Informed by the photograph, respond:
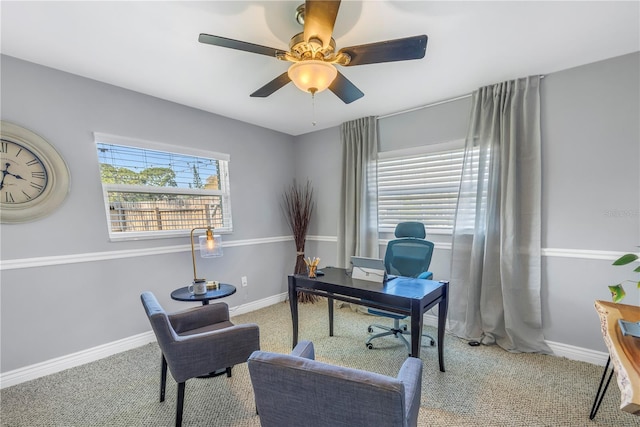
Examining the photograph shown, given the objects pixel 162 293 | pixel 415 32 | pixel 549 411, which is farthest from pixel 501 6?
pixel 162 293

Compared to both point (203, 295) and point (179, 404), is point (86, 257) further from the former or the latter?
point (179, 404)

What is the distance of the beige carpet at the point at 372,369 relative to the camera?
5.40 ft

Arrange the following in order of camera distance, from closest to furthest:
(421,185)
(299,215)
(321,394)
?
(321,394)
(421,185)
(299,215)

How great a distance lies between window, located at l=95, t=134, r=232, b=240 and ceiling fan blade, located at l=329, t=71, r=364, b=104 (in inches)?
71.4

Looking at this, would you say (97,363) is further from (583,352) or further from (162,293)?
(583,352)

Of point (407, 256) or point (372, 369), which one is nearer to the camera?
point (372, 369)

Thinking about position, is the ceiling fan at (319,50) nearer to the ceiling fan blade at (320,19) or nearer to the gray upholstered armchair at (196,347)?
the ceiling fan blade at (320,19)

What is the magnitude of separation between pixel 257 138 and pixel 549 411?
3.71m

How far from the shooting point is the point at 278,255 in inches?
151

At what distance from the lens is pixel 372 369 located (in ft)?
6.98

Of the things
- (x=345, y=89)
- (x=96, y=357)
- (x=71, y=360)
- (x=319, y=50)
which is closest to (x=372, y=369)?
(x=345, y=89)

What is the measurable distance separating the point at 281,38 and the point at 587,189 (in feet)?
8.69

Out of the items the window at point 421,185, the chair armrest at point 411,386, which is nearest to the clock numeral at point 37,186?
the chair armrest at point 411,386

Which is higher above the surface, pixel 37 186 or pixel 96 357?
pixel 37 186
